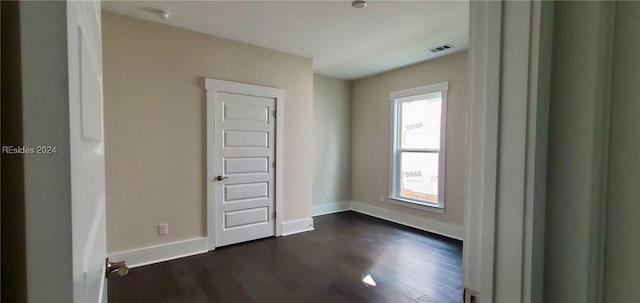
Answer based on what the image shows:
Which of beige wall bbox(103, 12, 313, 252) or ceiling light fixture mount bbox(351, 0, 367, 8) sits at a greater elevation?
ceiling light fixture mount bbox(351, 0, 367, 8)

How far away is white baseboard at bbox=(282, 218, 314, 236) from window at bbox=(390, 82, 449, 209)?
5.32ft

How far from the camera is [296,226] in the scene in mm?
4320

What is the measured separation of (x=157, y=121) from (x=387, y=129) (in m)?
3.63

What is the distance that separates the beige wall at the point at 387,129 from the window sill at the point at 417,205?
0.20 ft

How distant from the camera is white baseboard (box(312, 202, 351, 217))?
18.0ft

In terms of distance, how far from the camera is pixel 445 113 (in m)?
4.28

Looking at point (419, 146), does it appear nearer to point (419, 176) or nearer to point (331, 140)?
point (419, 176)

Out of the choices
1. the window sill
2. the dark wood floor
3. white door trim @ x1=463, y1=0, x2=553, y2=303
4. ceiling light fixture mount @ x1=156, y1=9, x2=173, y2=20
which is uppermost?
ceiling light fixture mount @ x1=156, y1=9, x2=173, y2=20

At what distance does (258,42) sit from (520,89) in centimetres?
356

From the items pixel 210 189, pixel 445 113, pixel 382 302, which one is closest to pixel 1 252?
pixel 382 302

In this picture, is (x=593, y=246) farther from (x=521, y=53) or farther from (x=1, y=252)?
(x=1, y=252)

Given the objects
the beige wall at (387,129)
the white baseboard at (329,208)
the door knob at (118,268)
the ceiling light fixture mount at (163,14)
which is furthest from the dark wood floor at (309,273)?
the ceiling light fixture mount at (163,14)

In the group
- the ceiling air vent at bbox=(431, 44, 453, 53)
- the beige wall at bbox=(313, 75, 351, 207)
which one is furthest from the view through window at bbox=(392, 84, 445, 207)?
the beige wall at bbox=(313, 75, 351, 207)

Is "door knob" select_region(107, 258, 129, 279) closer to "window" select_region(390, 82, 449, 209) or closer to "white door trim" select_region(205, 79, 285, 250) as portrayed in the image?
"white door trim" select_region(205, 79, 285, 250)
